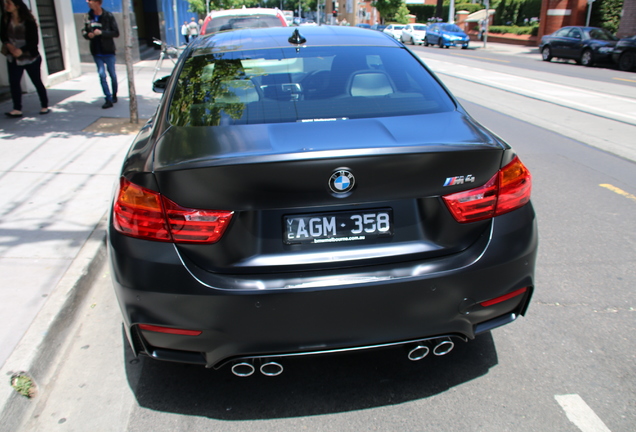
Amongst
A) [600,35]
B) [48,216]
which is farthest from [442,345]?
[600,35]

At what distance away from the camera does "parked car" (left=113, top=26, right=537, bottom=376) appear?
90.4 inches

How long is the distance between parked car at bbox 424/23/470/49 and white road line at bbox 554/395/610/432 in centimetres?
4023

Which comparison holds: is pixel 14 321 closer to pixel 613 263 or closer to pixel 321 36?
pixel 321 36

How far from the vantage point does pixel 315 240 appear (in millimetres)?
2373

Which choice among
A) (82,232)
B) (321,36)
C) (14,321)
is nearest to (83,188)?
(82,232)

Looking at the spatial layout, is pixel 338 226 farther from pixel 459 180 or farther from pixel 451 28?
pixel 451 28

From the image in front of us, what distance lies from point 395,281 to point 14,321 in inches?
88.9

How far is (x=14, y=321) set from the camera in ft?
10.7

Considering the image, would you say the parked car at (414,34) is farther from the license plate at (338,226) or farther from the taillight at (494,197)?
the license plate at (338,226)

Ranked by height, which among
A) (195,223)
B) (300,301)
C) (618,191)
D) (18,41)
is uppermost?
(18,41)

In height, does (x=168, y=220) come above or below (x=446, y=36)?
above

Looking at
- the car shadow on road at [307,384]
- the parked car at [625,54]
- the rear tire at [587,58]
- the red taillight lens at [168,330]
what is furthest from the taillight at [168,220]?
Answer: the rear tire at [587,58]

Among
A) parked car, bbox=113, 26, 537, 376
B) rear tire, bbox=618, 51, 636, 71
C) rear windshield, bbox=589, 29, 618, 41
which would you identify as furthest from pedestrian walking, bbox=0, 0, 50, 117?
rear windshield, bbox=589, 29, 618, 41

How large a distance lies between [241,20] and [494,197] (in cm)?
1096
